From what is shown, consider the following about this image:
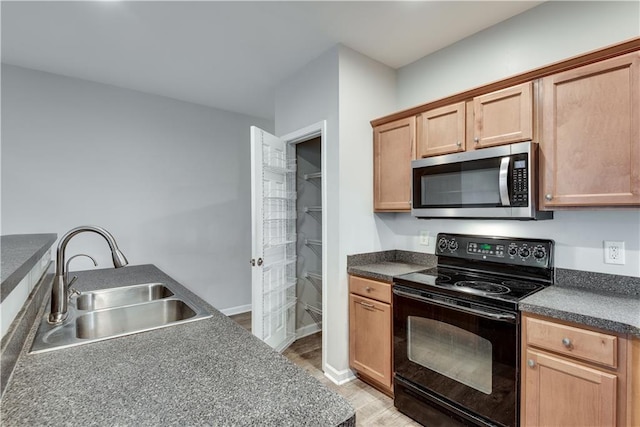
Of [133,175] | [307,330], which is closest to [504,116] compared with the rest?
[307,330]

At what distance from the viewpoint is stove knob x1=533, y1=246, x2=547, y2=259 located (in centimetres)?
189

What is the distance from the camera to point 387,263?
262cm

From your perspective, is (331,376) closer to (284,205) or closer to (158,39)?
(284,205)

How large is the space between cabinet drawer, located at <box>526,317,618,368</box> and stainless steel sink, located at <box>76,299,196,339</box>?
158 cm

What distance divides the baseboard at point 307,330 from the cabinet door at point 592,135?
2.59 m

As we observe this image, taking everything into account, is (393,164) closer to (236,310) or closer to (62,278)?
(62,278)

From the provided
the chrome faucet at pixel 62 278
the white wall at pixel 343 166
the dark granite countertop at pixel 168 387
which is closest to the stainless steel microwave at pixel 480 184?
the white wall at pixel 343 166

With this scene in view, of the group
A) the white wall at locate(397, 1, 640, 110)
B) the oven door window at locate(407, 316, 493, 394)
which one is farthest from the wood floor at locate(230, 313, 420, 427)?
the white wall at locate(397, 1, 640, 110)

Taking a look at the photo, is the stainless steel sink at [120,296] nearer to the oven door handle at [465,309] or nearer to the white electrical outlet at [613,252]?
the oven door handle at [465,309]

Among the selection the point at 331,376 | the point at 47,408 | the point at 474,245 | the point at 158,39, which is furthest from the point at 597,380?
the point at 158,39

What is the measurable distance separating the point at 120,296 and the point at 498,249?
7.73 ft

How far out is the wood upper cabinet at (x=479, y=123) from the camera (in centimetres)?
177

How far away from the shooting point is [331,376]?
2.51 metres

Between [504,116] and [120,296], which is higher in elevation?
[504,116]
